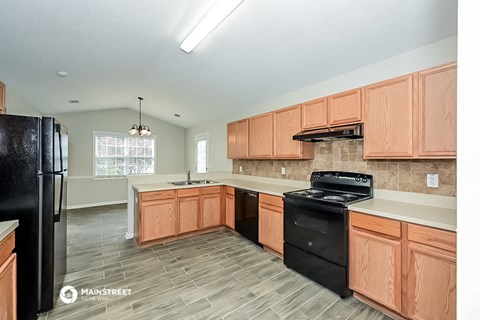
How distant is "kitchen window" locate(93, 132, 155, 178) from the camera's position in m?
6.16

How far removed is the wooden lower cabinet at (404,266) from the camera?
1.47 meters

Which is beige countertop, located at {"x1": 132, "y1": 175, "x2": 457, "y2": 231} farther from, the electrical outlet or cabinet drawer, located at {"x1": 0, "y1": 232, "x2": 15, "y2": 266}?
cabinet drawer, located at {"x1": 0, "y1": 232, "x2": 15, "y2": 266}

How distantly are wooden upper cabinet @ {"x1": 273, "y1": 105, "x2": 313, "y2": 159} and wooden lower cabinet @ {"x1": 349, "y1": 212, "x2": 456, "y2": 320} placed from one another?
1.16m

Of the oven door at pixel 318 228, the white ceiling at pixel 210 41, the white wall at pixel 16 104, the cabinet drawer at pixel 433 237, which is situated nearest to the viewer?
the cabinet drawer at pixel 433 237

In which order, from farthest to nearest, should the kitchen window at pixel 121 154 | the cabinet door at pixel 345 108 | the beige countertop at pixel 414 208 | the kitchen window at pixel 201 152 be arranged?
the kitchen window at pixel 121 154 < the kitchen window at pixel 201 152 < the cabinet door at pixel 345 108 < the beige countertop at pixel 414 208

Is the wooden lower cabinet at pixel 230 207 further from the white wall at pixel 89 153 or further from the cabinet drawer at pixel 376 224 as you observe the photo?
the white wall at pixel 89 153

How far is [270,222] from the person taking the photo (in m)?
2.89

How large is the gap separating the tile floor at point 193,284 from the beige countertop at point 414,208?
886mm

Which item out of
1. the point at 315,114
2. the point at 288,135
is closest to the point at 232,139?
the point at 288,135

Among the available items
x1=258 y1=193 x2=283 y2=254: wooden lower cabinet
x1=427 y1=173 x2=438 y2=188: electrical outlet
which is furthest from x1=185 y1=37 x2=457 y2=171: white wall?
x1=258 y1=193 x2=283 y2=254: wooden lower cabinet

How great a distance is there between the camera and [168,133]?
7.27 meters

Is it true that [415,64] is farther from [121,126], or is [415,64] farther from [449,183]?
[121,126]

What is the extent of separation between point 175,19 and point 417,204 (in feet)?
9.97
